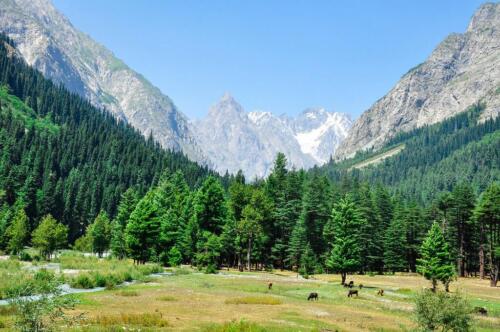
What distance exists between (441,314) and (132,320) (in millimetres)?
18419

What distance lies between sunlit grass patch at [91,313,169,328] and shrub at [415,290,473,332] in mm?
15305

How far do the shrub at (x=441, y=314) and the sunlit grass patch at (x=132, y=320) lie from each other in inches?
603

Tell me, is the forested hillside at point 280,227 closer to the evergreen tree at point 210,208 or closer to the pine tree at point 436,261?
the evergreen tree at point 210,208

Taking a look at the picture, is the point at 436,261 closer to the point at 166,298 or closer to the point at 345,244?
the point at 345,244

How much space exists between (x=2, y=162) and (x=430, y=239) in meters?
149

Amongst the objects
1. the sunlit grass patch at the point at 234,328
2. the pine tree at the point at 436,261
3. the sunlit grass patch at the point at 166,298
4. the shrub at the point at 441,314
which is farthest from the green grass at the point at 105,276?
the pine tree at the point at 436,261

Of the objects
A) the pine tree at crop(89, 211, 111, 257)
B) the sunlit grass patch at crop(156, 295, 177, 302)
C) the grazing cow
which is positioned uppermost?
the pine tree at crop(89, 211, 111, 257)

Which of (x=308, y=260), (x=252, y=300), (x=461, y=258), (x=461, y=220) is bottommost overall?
(x=252, y=300)

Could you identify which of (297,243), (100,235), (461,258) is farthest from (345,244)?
(100,235)

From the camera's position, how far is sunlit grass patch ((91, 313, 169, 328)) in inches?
1044

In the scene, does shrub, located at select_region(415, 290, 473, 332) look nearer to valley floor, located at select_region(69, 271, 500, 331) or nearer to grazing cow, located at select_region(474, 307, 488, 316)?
valley floor, located at select_region(69, 271, 500, 331)

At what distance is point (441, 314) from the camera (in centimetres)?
2472

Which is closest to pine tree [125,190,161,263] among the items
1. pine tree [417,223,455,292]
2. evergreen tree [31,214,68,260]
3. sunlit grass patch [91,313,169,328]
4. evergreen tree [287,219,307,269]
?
evergreen tree [31,214,68,260]

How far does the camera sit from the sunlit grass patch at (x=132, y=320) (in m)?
26.5
